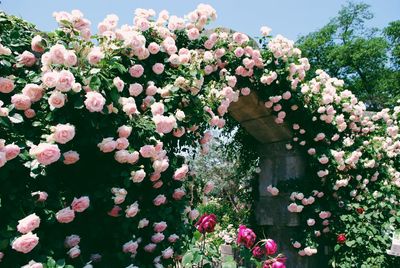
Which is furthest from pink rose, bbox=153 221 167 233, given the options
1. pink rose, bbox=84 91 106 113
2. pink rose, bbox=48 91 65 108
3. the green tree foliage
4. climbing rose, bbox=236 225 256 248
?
the green tree foliage

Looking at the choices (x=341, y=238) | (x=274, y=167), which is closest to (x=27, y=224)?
(x=341, y=238)

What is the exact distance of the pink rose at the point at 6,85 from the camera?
7.09 ft

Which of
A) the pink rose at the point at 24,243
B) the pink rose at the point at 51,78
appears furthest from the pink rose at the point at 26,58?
the pink rose at the point at 24,243

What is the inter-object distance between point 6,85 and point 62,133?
0.43 m

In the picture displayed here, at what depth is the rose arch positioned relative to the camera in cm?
219

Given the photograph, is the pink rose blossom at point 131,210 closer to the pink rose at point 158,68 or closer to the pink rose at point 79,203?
the pink rose at point 79,203

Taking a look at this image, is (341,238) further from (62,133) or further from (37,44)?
(37,44)

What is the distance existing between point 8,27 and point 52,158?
1.11 metres

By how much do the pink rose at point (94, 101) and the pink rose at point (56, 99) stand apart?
12cm

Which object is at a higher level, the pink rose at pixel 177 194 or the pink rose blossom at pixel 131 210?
the pink rose at pixel 177 194

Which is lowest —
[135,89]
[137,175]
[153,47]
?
[137,175]

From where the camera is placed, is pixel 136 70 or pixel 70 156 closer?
pixel 70 156

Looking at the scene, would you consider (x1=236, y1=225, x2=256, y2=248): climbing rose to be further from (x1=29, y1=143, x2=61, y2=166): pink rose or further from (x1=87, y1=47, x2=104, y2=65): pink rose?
(x1=87, y1=47, x2=104, y2=65): pink rose

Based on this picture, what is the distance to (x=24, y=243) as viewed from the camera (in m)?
1.91
